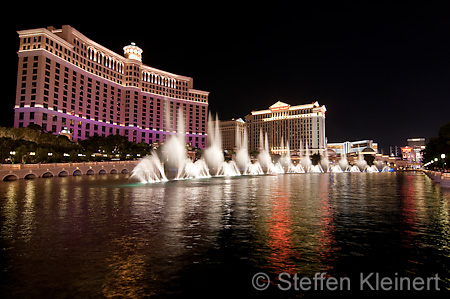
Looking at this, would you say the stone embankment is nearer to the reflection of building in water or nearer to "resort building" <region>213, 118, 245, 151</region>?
the reflection of building in water

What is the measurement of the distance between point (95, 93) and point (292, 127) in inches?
4307

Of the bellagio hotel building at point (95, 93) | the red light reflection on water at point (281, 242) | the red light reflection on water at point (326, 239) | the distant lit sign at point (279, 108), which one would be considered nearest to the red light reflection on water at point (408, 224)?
the red light reflection on water at point (326, 239)

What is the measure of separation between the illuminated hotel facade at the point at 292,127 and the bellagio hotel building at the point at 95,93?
36361mm

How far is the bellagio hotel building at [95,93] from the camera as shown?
95.9 metres

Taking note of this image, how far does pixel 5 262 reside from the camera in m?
8.02

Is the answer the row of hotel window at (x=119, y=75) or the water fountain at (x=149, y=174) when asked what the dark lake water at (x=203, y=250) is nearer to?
the water fountain at (x=149, y=174)

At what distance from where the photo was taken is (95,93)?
122 m

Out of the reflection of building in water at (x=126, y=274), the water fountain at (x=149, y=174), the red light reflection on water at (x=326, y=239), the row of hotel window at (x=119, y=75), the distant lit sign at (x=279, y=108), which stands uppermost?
the row of hotel window at (x=119, y=75)

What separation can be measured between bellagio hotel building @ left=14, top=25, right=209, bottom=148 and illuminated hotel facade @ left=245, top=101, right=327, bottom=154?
36.4 metres

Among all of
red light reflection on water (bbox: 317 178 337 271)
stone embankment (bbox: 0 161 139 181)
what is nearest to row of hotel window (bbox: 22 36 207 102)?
stone embankment (bbox: 0 161 139 181)

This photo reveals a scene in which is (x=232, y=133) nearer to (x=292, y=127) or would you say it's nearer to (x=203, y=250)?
(x=292, y=127)

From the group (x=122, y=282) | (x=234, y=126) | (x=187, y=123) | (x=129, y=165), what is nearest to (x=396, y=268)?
→ (x=122, y=282)

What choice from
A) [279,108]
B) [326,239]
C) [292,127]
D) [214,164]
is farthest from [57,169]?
[279,108]

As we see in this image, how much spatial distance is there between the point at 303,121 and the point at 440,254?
166 metres
